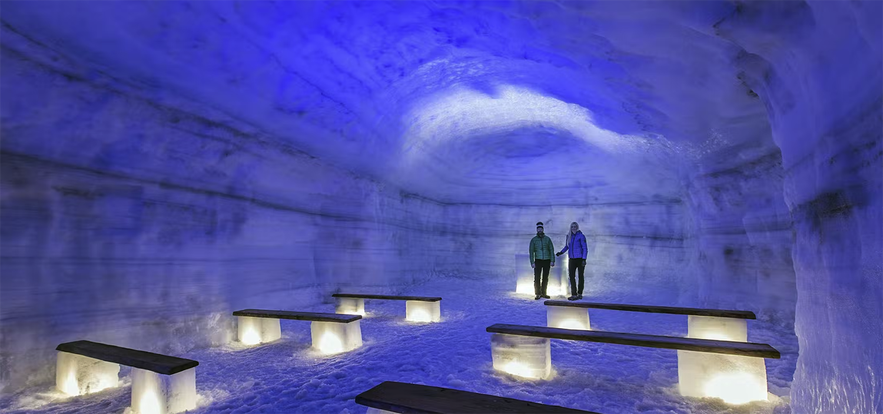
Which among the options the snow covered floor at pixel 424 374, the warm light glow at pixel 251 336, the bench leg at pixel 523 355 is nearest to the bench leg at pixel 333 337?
the snow covered floor at pixel 424 374

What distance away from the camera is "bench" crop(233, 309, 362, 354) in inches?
200

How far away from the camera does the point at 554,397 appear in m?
3.48

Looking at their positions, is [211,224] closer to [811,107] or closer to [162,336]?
[162,336]

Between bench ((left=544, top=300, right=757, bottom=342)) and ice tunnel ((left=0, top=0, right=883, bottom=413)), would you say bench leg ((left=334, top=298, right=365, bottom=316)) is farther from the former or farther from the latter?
bench ((left=544, top=300, right=757, bottom=342))

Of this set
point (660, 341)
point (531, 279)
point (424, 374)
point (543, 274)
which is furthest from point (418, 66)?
point (531, 279)

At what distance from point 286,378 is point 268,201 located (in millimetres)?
3185

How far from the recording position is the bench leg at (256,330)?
5.57 meters

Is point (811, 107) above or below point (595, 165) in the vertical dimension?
below

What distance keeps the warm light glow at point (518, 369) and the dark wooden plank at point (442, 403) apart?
166 cm

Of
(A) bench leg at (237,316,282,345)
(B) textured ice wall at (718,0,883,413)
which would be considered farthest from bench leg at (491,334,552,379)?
(A) bench leg at (237,316,282,345)

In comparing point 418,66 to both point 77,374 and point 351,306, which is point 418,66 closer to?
point 351,306

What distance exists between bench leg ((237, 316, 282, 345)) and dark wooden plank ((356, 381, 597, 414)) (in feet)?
11.5

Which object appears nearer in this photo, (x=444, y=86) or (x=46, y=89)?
(x=46, y=89)

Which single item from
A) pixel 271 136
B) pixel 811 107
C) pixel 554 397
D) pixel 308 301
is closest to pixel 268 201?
pixel 271 136
